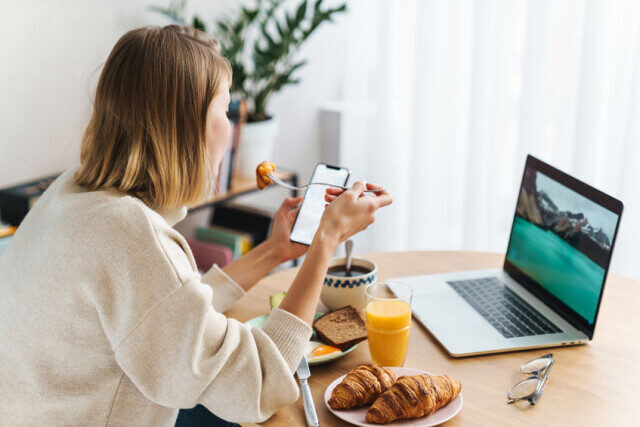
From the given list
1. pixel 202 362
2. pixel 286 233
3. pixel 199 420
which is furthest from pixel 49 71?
pixel 202 362

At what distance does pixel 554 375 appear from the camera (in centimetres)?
102

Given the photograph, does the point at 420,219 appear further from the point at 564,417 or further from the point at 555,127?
the point at 564,417

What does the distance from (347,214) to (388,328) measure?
0.19m

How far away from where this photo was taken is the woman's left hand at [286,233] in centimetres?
133

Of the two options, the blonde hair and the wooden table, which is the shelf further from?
the blonde hair

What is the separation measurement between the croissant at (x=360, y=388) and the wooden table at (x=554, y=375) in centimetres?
3

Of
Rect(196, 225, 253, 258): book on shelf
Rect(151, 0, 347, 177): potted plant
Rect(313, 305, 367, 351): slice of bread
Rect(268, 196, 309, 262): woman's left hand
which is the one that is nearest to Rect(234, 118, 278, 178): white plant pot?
Rect(151, 0, 347, 177): potted plant

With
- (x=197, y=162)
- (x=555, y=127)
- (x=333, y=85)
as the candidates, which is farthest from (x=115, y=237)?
(x=333, y=85)

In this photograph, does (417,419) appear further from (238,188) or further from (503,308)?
(238,188)

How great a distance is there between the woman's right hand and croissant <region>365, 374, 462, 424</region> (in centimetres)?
26

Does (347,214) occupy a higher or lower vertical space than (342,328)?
higher

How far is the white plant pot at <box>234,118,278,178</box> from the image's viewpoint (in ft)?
7.84

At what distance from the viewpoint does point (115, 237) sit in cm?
88

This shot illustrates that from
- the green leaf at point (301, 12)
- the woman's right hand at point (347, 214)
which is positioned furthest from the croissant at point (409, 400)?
the green leaf at point (301, 12)
